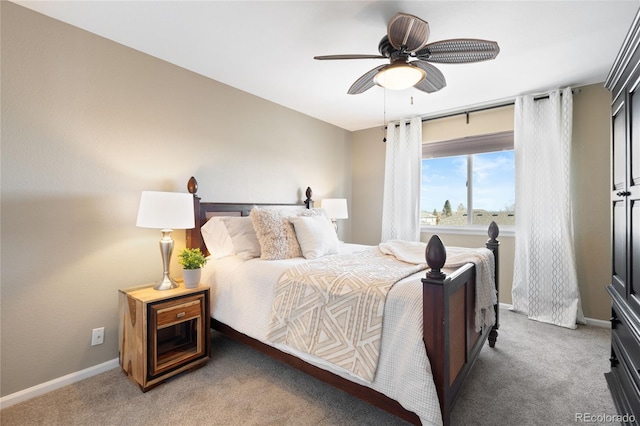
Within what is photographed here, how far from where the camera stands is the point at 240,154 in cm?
326

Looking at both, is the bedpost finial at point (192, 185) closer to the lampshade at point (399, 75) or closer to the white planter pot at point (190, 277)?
the white planter pot at point (190, 277)

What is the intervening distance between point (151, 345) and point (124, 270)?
2.37ft

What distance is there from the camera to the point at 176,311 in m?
2.13

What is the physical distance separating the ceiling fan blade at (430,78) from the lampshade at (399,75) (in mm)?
106

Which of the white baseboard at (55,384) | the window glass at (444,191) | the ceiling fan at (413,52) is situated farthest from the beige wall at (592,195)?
the white baseboard at (55,384)

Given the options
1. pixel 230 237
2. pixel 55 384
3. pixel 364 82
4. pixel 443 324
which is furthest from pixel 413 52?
pixel 55 384

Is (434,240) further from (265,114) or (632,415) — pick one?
(265,114)

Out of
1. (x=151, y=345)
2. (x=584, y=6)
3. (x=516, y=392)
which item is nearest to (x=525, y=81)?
(x=584, y=6)

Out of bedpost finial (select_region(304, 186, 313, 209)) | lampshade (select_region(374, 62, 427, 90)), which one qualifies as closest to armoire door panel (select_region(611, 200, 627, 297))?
lampshade (select_region(374, 62, 427, 90))

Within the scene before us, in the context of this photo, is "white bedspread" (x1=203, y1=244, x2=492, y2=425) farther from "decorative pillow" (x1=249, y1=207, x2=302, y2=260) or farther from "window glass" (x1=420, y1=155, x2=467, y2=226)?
"window glass" (x1=420, y1=155, x2=467, y2=226)

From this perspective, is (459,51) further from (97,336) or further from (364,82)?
(97,336)

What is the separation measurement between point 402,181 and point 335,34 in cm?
249

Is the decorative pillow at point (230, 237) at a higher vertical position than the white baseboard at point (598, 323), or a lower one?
higher

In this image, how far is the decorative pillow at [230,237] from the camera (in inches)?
101
